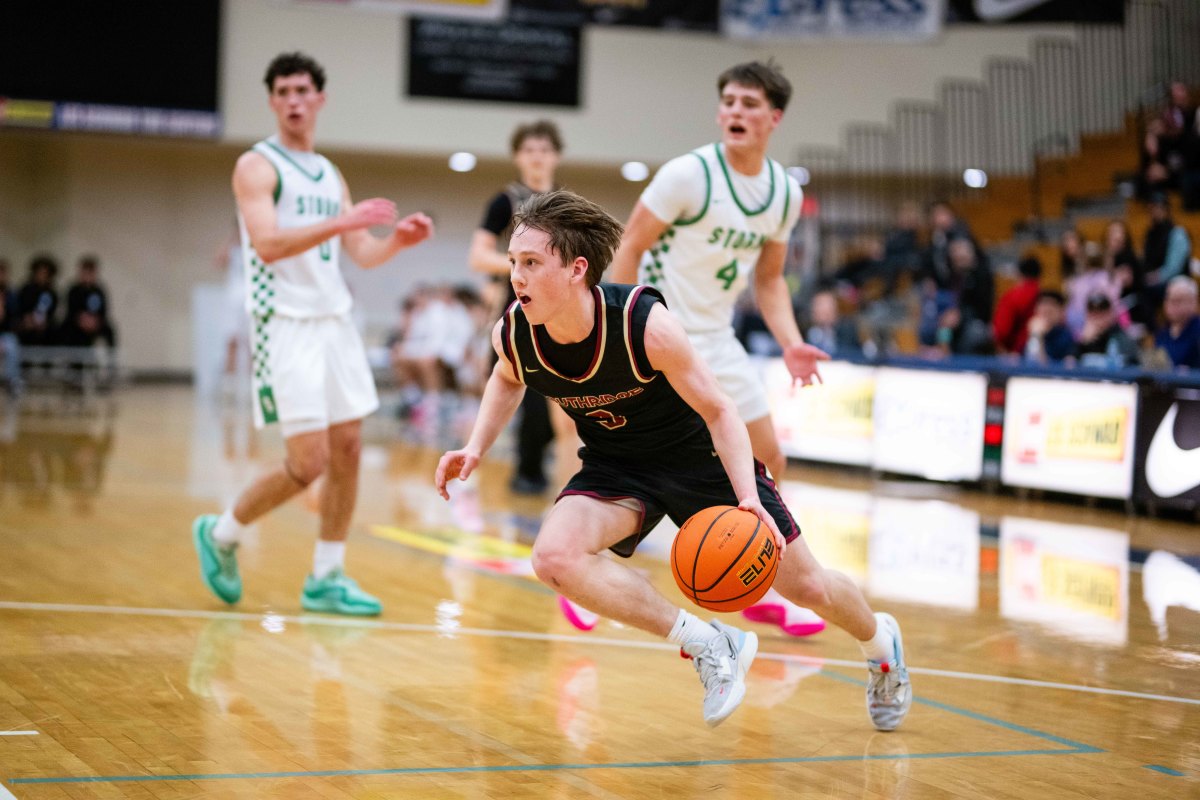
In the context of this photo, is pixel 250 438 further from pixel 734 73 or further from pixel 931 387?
pixel 734 73

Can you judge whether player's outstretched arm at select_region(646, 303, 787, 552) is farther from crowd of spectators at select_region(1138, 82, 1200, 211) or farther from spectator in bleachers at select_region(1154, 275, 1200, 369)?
crowd of spectators at select_region(1138, 82, 1200, 211)

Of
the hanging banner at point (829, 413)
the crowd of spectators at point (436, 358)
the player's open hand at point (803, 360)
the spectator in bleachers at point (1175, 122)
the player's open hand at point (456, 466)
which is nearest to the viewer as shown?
the player's open hand at point (456, 466)

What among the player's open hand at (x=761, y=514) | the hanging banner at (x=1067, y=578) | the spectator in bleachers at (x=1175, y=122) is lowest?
the hanging banner at (x=1067, y=578)

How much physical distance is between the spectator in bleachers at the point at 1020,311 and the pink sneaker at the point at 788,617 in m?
8.42

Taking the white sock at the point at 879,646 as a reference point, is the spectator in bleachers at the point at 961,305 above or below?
above

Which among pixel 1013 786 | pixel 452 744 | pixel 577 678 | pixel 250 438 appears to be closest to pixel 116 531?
pixel 577 678

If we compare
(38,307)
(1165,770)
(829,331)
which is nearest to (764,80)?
(1165,770)

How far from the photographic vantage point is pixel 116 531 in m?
7.82

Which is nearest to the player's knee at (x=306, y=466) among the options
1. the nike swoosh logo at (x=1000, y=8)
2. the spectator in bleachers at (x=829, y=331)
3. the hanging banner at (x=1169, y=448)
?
the hanging banner at (x=1169, y=448)

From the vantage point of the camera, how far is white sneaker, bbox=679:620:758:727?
391 centimetres

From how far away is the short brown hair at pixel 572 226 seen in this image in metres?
3.93

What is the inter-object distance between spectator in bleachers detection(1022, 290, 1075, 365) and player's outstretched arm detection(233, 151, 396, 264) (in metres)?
8.28

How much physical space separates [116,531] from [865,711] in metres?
4.73

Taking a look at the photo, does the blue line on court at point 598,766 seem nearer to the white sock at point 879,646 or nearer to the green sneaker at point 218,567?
the white sock at point 879,646
